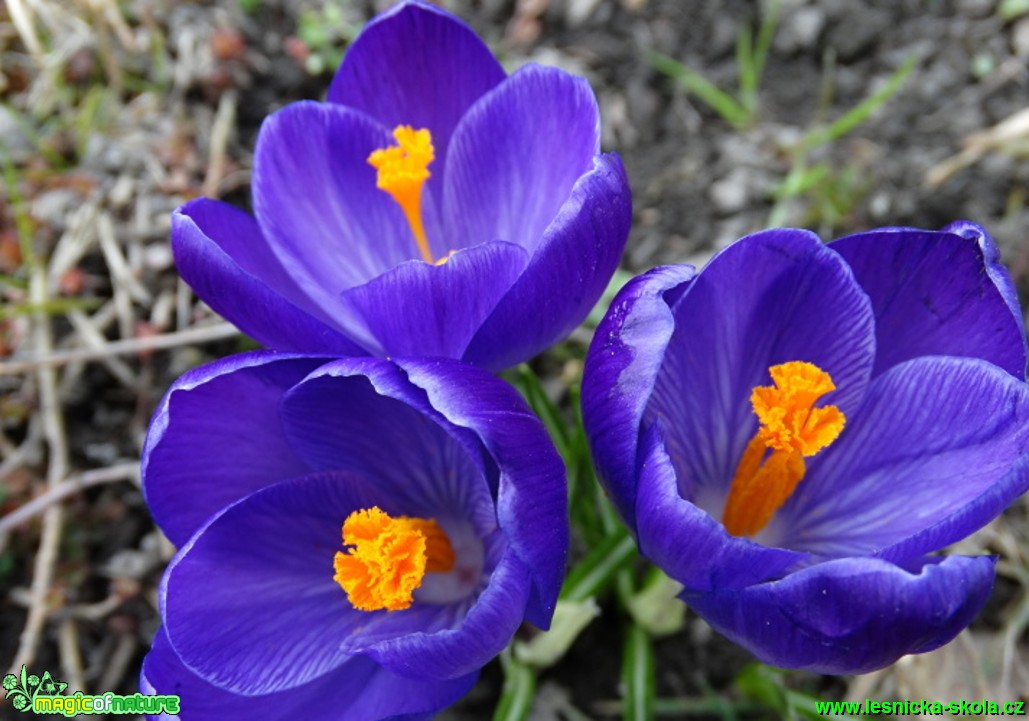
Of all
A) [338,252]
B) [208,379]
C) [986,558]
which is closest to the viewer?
[986,558]

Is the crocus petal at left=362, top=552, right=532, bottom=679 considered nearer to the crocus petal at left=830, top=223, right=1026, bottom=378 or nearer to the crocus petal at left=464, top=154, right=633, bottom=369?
the crocus petal at left=464, top=154, right=633, bottom=369

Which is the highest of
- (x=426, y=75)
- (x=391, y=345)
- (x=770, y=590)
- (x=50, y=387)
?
(x=426, y=75)

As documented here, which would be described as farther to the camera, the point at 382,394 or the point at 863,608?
the point at 382,394

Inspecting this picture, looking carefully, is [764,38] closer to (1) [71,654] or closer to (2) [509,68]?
(2) [509,68]

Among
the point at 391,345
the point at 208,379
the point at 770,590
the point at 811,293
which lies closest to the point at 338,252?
the point at 391,345

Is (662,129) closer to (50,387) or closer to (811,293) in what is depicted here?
(811,293)
